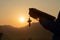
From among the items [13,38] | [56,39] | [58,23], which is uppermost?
[58,23]

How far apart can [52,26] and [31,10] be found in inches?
159

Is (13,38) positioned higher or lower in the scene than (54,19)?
lower

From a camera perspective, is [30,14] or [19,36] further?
[19,36]

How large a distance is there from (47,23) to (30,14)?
3.34 meters

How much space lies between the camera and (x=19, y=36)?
5191 centimetres

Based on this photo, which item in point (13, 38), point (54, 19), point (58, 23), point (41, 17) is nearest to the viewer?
point (58, 23)

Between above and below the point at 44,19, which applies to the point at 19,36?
below

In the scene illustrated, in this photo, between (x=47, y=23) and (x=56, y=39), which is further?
(x=47, y=23)

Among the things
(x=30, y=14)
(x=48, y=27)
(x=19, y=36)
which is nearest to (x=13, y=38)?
(x=19, y=36)

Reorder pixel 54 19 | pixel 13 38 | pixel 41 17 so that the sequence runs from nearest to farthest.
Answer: pixel 54 19 < pixel 41 17 < pixel 13 38

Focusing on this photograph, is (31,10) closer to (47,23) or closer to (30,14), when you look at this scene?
(30,14)

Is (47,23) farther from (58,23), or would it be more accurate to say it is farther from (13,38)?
(13,38)

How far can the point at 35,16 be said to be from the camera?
83.2 ft

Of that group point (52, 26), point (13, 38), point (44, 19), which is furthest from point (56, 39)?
point (13, 38)
